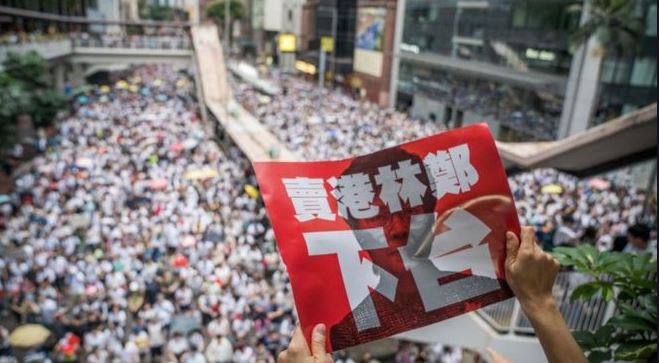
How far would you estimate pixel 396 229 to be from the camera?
6.68 ft

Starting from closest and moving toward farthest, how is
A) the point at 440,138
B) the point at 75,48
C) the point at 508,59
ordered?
the point at 440,138
the point at 508,59
the point at 75,48

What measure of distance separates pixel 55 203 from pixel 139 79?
A: 33.8 m

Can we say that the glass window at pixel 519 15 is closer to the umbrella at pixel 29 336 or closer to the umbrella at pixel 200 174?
the umbrella at pixel 200 174

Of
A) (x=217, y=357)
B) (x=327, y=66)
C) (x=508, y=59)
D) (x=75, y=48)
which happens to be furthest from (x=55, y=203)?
(x=327, y=66)

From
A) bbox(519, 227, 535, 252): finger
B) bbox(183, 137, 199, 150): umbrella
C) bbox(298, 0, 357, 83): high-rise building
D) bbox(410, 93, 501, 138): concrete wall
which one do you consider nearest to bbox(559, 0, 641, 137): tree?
bbox(410, 93, 501, 138): concrete wall

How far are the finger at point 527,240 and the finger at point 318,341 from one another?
76 centimetres

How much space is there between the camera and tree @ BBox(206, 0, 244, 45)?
2675 inches

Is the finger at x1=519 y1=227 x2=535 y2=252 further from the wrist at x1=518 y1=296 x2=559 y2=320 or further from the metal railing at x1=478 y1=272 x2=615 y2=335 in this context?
the metal railing at x1=478 y1=272 x2=615 y2=335

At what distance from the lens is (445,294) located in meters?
1.98

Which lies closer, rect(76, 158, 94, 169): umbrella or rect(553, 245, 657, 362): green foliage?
rect(553, 245, 657, 362): green foliage

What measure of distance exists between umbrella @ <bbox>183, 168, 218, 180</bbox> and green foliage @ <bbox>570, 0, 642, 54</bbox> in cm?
1379

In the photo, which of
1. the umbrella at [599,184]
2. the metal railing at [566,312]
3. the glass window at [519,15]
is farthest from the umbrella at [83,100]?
the metal railing at [566,312]

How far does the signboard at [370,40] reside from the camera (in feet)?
117

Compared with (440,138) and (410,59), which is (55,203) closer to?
(440,138)
